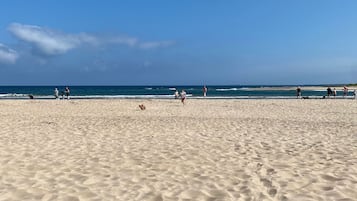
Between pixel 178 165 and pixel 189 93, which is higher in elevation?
pixel 178 165

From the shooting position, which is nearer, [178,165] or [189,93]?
[178,165]

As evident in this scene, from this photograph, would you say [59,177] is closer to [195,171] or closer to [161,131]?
[195,171]

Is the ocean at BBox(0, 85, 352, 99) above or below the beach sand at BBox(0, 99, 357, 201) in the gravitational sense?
below

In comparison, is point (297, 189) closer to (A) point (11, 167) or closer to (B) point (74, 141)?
(A) point (11, 167)

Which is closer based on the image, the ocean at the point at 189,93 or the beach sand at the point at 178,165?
the beach sand at the point at 178,165

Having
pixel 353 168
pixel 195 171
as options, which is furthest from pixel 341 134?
pixel 195 171

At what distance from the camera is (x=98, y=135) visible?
36.1ft

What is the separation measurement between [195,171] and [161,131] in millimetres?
5371

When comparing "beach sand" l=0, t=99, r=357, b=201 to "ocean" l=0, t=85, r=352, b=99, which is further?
"ocean" l=0, t=85, r=352, b=99

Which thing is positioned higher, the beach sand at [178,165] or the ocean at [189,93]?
the beach sand at [178,165]

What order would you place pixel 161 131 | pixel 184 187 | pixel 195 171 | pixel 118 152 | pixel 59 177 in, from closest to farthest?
1. pixel 184 187
2. pixel 59 177
3. pixel 195 171
4. pixel 118 152
5. pixel 161 131

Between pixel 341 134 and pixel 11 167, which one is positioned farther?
pixel 341 134

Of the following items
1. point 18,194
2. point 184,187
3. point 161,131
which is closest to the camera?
point 18,194

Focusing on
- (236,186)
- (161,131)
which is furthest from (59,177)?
(161,131)
